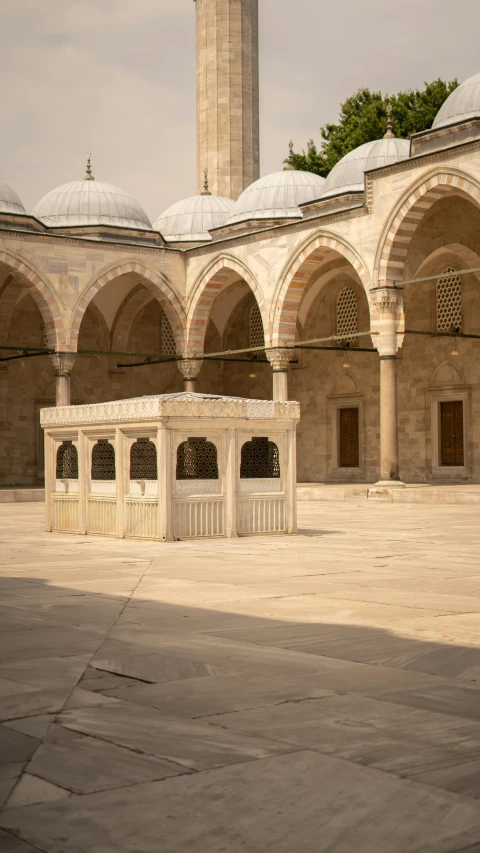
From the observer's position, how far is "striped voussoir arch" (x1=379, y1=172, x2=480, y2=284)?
723 inches

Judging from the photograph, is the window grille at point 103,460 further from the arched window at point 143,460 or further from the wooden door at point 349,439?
the wooden door at point 349,439

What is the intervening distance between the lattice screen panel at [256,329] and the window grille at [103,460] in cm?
1718

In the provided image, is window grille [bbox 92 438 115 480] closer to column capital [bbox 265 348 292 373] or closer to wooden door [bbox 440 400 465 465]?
column capital [bbox 265 348 292 373]

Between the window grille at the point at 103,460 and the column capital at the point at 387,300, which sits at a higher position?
the column capital at the point at 387,300

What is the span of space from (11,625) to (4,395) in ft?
71.6

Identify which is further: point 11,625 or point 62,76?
point 62,76

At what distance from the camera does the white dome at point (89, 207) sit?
26281 millimetres

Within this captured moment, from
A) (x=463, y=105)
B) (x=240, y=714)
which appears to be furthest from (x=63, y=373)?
(x=240, y=714)

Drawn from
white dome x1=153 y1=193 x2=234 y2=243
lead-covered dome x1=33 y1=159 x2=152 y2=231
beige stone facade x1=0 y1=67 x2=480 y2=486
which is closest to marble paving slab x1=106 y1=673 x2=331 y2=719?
beige stone facade x1=0 y1=67 x2=480 y2=486

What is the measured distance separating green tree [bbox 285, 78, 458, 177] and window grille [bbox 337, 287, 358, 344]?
275 inches

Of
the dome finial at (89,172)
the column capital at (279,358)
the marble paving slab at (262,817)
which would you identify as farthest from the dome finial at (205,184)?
the marble paving slab at (262,817)

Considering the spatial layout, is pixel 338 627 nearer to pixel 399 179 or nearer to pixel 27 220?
pixel 399 179

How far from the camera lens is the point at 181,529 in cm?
998

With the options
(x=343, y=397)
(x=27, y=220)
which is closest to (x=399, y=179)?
(x=343, y=397)
